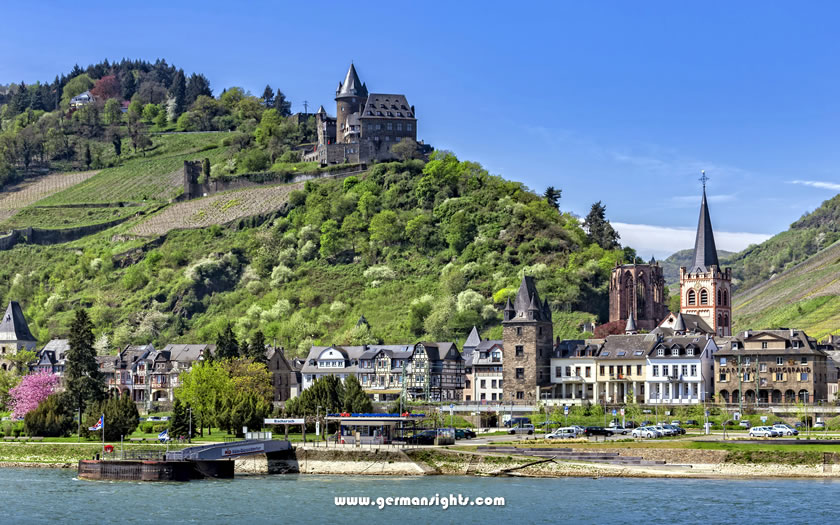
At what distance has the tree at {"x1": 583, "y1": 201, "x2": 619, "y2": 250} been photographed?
192 m

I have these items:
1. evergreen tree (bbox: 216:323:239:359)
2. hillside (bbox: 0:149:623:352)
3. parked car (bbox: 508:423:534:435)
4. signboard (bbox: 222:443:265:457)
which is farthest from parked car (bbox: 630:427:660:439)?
hillside (bbox: 0:149:623:352)

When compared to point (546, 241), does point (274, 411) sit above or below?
below

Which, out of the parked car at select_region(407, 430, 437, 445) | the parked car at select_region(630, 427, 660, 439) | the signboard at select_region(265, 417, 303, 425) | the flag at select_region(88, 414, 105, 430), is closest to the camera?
the parked car at select_region(407, 430, 437, 445)

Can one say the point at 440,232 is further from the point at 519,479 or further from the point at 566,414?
the point at 519,479

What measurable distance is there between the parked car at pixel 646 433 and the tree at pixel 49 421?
148 feet

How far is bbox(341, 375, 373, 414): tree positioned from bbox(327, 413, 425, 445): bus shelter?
13.0 metres

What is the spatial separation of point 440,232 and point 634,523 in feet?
415

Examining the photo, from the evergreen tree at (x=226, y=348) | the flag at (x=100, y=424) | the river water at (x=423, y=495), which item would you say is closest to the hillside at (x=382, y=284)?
the evergreen tree at (x=226, y=348)

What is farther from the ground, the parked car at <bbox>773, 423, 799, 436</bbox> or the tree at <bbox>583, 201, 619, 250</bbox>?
the tree at <bbox>583, 201, 619, 250</bbox>

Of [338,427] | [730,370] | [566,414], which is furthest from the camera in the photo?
[730,370]

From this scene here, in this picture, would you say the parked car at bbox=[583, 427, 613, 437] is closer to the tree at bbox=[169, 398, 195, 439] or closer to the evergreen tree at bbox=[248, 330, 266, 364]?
the tree at bbox=[169, 398, 195, 439]

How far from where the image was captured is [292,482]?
8719 cm

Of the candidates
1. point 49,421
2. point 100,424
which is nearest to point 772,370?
point 100,424

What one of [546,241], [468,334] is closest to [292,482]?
[468,334]
